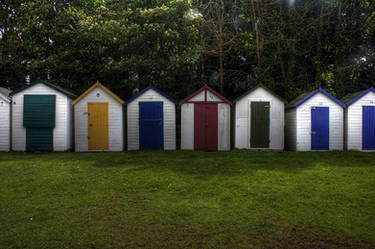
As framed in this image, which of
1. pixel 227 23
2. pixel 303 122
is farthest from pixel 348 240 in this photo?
pixel 227 23

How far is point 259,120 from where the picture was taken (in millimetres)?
13023

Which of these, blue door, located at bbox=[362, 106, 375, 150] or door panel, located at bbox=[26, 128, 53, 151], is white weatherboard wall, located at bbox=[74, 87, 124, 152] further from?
blue door, located at bbox=[362, 106, 375, 150]

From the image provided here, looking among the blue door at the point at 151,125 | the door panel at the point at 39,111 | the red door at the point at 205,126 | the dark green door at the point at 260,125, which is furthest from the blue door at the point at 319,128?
the door panel at the point at 39,111

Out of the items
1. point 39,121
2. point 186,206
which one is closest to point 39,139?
point 39,121

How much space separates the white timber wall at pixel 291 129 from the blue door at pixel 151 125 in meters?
6.28

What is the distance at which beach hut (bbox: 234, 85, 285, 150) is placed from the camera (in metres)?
13.1

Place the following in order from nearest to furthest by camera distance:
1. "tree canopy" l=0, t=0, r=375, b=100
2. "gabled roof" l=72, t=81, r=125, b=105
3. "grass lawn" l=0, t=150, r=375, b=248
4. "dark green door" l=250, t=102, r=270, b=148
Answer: "grass lawn" l=0, t=150, r=375, b=248, "gabled roof" l=72, t=81, r=125, b=105, "dark green door" l=250, t=102, r=270, b=148, "tree canopy" l=0, t=0, r=375, b=100

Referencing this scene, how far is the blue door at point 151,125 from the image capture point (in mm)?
12922

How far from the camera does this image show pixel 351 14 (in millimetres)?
18406

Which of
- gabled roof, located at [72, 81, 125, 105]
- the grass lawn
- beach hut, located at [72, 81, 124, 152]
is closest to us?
the grass lawn

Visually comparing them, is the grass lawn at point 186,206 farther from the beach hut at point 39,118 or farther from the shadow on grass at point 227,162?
the beach hut at point 39,118

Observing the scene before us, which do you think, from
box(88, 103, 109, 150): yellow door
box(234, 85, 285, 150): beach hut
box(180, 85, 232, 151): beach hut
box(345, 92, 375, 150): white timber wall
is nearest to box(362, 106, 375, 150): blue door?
box(345, 92, 375, 150): white timber wall

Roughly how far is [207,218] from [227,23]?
16.5 metres

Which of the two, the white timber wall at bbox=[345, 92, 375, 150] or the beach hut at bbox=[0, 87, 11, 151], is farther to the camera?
the white timber wall at bbox=[345, 92, 375, 150]
